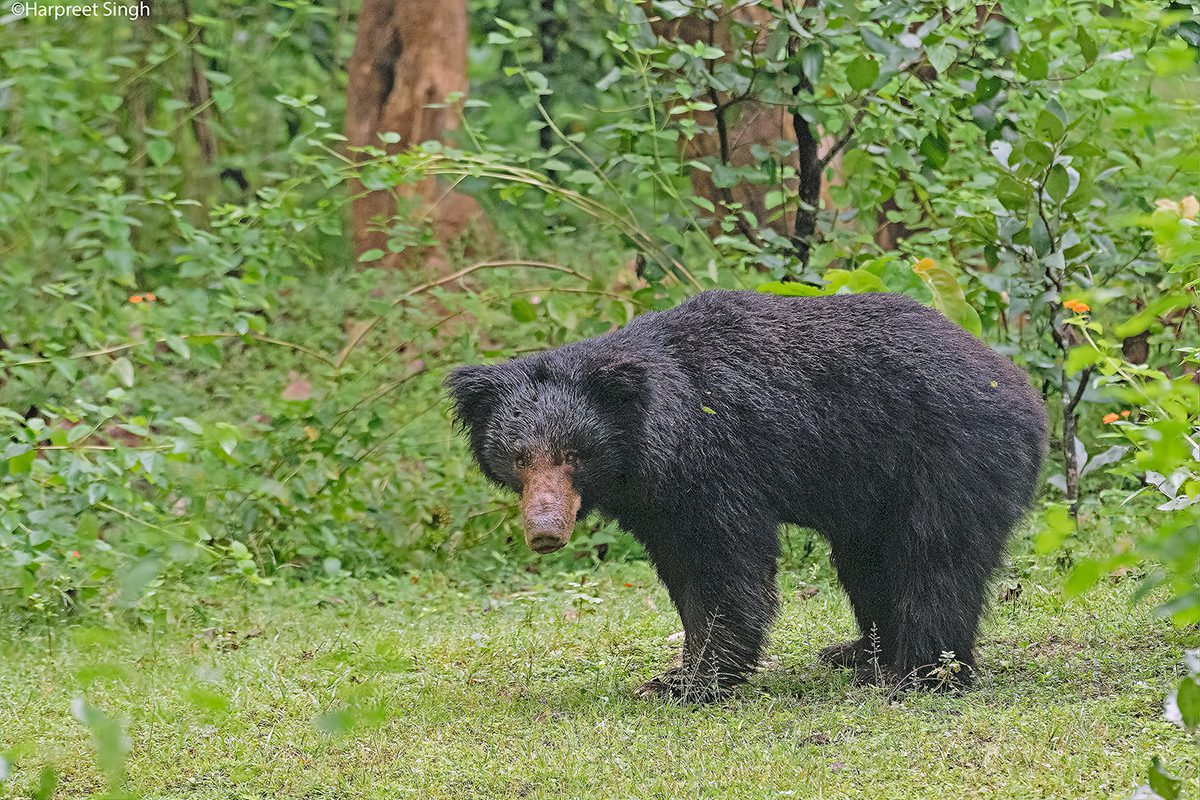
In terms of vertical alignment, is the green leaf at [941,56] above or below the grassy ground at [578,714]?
above

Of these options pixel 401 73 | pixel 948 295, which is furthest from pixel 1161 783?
pixel 401 73

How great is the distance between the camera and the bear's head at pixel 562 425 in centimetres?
471

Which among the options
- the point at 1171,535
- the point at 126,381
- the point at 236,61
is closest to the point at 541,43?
the point at 236,61

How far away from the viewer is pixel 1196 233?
3.77 m

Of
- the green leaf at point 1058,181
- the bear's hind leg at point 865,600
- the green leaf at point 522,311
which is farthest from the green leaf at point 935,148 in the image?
the bear's hind leg at point 865,600

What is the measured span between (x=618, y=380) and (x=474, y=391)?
0.55 meters

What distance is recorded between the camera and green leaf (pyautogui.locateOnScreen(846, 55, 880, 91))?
6227 mm

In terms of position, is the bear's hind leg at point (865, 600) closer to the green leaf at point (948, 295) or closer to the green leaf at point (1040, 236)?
the green leaf at point (948, 295)

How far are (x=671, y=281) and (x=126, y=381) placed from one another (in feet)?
8.32

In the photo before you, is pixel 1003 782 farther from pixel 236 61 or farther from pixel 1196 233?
pixel 236 61

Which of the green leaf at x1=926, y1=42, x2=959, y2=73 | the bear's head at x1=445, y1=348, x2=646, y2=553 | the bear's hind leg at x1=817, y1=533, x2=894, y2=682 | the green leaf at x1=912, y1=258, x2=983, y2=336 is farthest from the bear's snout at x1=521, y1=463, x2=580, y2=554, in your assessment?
the green leaf at x1=926, y1=42, x2=959, y2=73

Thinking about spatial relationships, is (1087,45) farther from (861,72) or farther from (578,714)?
(578,714)

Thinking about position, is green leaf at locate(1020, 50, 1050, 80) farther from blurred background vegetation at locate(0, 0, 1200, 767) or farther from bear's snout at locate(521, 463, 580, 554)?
bear's snout at locate(521, 463, 580, 554)

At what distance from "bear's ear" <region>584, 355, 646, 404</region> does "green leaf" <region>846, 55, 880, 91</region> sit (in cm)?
212
